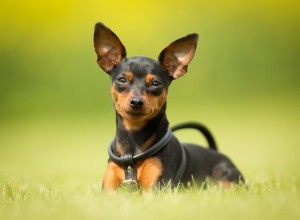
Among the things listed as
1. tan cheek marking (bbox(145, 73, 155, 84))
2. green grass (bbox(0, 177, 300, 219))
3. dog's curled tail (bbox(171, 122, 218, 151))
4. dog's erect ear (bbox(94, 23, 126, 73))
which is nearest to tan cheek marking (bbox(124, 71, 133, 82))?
tan cheek marking (bbox(145, 73, 155, 84))

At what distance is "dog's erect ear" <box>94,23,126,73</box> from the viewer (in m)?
7.07

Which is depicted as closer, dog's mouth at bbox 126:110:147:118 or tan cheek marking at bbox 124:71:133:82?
dog's mouth at bbox 126:110:147:118

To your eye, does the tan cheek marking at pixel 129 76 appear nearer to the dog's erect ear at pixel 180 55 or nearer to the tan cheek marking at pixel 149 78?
the tan cheek marking at pixel 149 78

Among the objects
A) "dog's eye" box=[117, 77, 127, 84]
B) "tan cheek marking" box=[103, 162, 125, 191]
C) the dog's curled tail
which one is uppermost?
"dog's eye" box=[117, 77, 127, 84]

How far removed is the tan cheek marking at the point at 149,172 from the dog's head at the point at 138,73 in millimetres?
337

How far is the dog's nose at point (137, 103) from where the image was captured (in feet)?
21.1

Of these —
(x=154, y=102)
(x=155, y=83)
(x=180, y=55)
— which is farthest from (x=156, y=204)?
(x=180, y=55)

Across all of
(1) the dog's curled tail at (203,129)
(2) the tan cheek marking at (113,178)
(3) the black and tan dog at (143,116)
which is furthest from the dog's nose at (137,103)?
(1) the dog's curled tail at (203,129)

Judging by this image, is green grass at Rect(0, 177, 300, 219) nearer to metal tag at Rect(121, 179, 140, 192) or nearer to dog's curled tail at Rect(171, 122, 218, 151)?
metal tag at Rect(121, 179, 140, 192)

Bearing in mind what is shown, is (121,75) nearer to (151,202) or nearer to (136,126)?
(136,126)

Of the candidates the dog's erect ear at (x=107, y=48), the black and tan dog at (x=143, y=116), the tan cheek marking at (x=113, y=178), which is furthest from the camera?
the dog's erect ear at (x=107, y=48)

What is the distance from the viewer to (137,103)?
6457 mm

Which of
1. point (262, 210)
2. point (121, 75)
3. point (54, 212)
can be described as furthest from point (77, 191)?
point (262, 210)

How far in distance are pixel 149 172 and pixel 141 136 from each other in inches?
13.5
